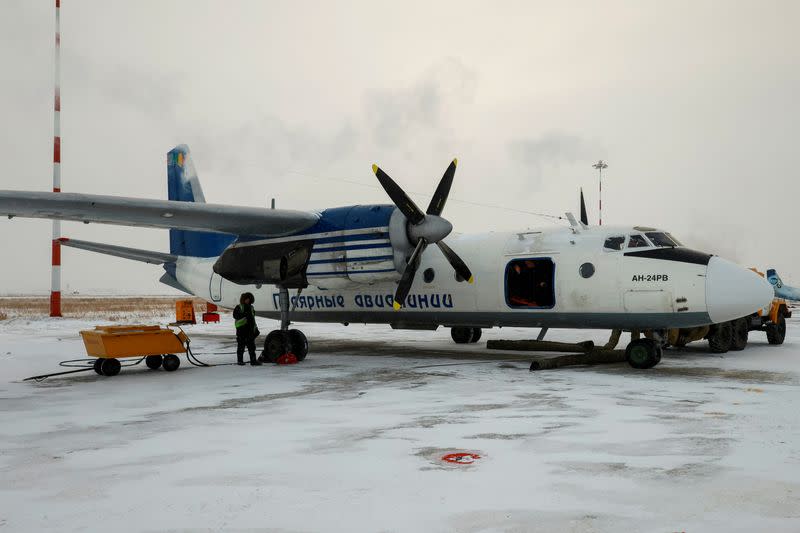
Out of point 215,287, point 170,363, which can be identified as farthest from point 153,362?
point 215,287

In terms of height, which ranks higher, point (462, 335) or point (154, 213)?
point (154, 213)

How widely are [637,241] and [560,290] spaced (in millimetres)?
1841

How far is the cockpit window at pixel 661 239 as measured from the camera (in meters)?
13.2

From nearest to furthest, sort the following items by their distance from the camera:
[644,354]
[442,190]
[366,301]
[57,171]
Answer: [644,354], [442,190], [366,301], [57,171]

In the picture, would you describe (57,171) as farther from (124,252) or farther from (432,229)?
(432,229)

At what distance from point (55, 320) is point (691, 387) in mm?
31262

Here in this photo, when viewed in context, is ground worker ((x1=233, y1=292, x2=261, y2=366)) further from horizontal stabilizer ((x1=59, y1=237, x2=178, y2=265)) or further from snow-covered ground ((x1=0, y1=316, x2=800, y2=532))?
horizontal stabilizer ((x1=59, y1=237, x2=178, y2=265))

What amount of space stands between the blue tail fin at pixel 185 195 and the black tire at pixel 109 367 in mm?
6825

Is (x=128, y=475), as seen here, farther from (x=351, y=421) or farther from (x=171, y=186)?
(x=171, y=186)

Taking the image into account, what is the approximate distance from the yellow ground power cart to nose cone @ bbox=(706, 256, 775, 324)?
1065cm

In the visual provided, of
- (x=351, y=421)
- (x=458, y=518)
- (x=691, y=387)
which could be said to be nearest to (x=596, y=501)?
(x=458, y=518)

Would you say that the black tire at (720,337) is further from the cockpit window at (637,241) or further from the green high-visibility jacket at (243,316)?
the green high-visibility jacket at (243,316)

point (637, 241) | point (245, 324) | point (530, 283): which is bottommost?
point (245, 324)

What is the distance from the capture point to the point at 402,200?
45.8ft
